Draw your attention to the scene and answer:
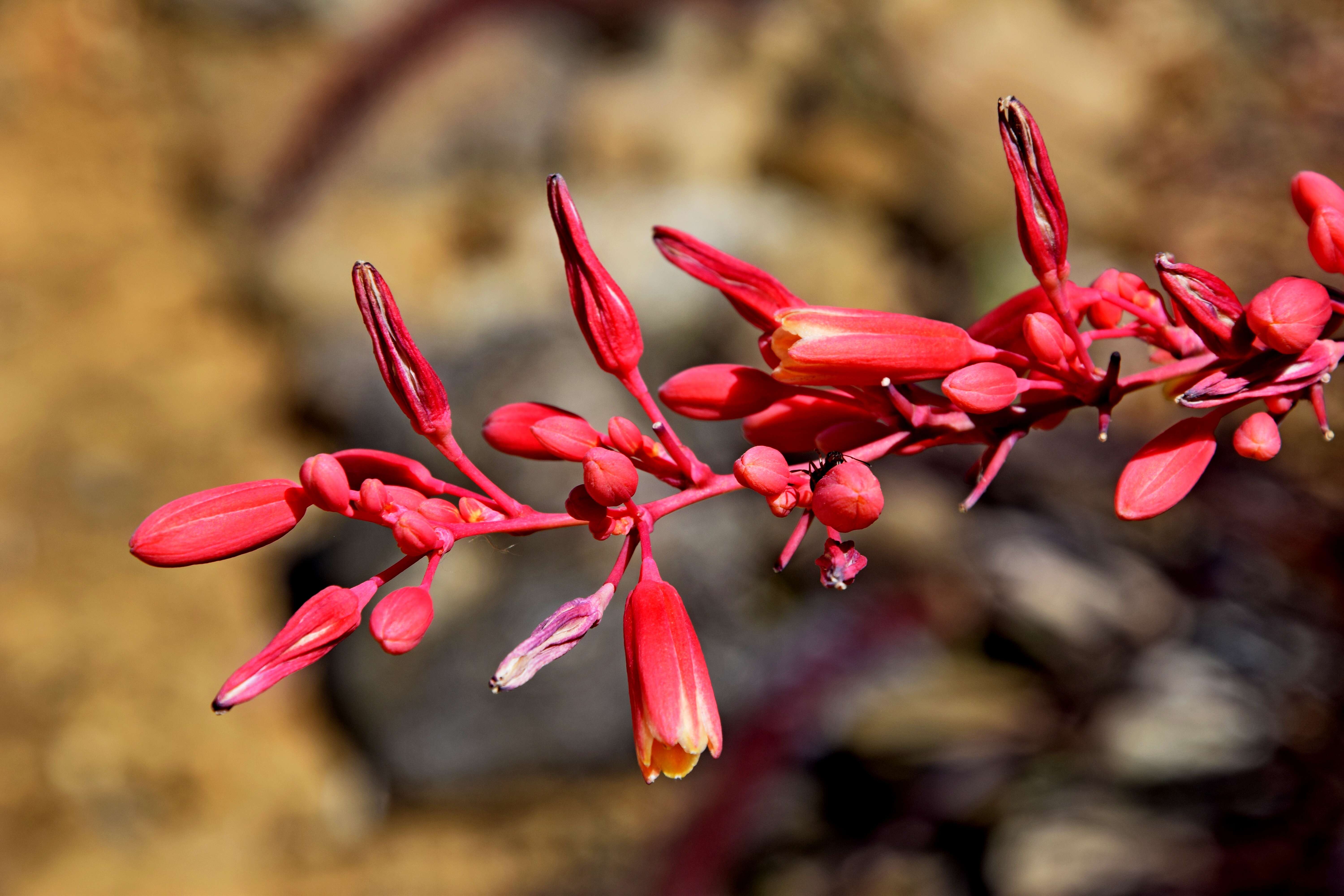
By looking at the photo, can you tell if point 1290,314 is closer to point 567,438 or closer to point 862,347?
point 862,347

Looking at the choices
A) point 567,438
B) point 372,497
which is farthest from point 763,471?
point 372,497

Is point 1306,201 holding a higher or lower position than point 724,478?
higher

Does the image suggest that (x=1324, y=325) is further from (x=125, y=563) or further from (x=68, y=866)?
(x=125, y=563)

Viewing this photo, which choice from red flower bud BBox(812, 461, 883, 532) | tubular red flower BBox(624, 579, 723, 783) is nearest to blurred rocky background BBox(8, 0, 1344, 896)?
tubular red flower BBox(624, 579, 723, 783)

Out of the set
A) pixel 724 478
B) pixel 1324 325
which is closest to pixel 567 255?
pixel 724 478

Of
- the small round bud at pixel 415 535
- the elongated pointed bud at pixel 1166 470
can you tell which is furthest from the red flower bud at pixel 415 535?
the elongated pointed bud at pixel 1166 470

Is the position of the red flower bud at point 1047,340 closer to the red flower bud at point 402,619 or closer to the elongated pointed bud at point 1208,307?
the elongated pointed bud at point 1208,307

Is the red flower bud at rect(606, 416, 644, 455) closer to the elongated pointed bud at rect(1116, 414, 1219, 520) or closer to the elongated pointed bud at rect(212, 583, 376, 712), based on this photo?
the elongated pointed bud at rect(212, 583, 376, 712)
